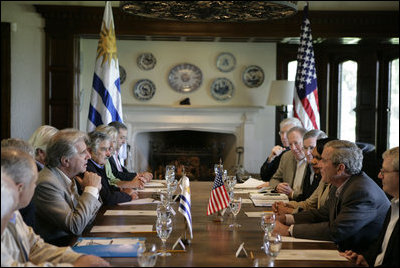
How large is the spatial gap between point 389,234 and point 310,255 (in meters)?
0.41

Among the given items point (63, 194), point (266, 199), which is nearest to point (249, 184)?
point (266, 199)

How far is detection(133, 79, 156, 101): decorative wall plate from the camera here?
33.4 ft

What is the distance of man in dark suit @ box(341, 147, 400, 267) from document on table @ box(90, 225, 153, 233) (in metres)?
1.13

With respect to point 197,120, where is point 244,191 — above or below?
below

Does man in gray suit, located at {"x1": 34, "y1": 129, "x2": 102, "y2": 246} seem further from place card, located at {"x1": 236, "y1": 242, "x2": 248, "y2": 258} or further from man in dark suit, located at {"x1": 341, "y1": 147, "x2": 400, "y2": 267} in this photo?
man in dark suit, located at {"x1": 341, "y1": 147, "x2": 400, "y2": 267}

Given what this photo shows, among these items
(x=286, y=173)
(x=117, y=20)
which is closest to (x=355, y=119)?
(x=117, y=20)

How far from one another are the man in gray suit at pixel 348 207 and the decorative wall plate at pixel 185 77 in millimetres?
6886

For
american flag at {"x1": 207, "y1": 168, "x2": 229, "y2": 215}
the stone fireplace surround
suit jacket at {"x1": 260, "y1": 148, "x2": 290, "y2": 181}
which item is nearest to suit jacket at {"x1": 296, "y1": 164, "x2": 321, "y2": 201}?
american flag at {"x1": 207, "y1": 168, "x2": 229, "y2": 215}

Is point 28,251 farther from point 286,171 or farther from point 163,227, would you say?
point 286,171

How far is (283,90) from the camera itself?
959 centimetres

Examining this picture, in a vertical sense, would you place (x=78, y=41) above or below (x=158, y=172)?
above

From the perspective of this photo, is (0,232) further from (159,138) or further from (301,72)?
(159,138)

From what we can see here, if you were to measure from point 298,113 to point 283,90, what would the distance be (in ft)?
6.72

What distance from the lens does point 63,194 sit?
3.40 m
